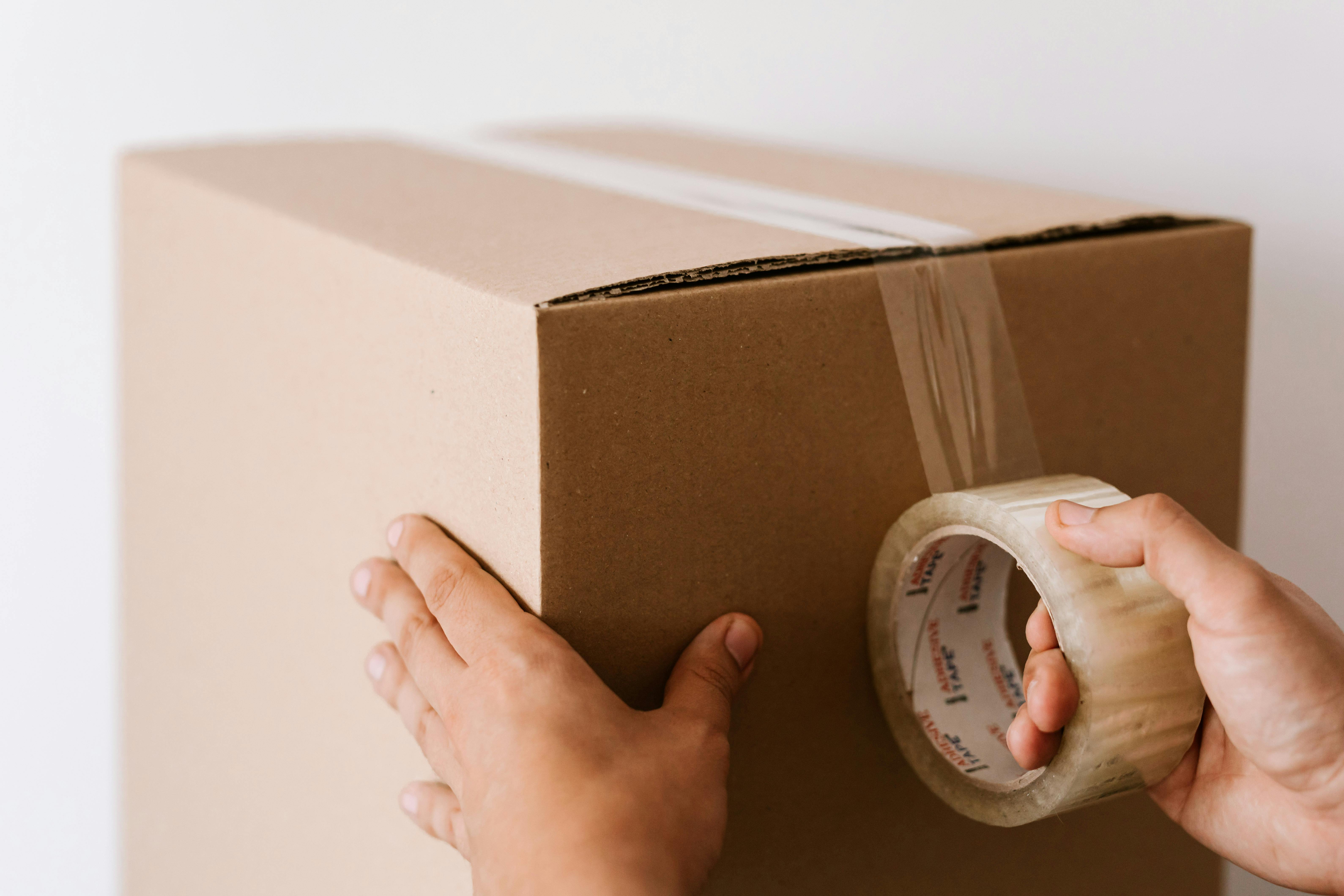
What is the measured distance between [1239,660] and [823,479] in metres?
0.19

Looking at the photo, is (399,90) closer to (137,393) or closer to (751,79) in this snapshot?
(751,79)

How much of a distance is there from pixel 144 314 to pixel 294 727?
336mm

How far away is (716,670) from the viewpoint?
1.76 feet

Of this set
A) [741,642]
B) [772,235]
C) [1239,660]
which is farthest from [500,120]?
[1239,660]

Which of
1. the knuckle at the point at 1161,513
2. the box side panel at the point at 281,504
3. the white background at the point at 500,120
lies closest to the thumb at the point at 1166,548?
the knuckle at the point at 1161,513

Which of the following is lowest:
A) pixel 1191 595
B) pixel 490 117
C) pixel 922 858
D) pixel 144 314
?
pixel 922 858

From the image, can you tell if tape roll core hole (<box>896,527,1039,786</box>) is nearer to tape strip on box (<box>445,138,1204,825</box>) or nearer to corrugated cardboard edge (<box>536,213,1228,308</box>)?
tape strip on box (<box>445,138,1204,825</box>)

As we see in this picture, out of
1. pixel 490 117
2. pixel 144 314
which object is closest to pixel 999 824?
pixel 144 314

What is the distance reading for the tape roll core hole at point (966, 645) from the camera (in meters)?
0.58

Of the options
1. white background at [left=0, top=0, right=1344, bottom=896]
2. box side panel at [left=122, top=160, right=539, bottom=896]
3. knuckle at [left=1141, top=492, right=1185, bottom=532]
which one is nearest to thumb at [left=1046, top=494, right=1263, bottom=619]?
knuckle at [left=1141, top=492, right=1185, bottom=532]

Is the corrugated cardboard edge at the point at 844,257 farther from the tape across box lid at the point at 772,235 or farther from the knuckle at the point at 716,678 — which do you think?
the knuckle at the point at 716,678

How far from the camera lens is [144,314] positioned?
0.88 m

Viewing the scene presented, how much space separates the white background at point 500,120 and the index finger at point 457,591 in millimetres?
606

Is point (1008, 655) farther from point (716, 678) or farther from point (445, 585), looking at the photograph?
point (445, 585)
